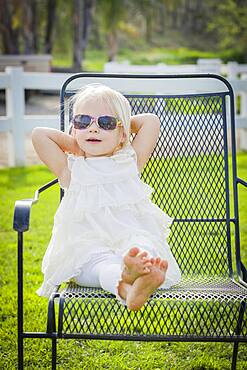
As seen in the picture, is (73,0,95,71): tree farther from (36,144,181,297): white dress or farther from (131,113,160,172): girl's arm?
(36,144,181,297): white dress

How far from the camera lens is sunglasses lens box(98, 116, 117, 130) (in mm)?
3250

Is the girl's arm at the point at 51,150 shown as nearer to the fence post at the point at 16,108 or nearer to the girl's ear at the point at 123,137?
the girl's ear at the point at 123,137

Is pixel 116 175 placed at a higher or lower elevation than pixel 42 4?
higher

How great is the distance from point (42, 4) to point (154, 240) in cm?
2848

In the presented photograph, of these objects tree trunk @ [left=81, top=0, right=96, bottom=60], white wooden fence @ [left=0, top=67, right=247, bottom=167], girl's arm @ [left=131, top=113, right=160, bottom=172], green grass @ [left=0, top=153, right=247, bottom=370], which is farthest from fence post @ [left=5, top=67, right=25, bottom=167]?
tree trunk @ [left=81, top=0, right=96, bottom=60]

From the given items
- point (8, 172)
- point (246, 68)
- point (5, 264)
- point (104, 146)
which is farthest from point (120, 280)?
→ point (246, 68)

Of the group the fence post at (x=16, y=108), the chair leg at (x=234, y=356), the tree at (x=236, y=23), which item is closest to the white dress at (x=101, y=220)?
the chair leg at (x=234, y=356)

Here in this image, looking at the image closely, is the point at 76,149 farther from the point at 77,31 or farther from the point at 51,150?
the point at 77,31

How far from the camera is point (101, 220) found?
125 inches

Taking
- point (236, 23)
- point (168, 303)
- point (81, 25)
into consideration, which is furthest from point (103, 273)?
point (236, 23)

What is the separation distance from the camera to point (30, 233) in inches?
243

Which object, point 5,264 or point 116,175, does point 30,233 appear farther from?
point 116,175

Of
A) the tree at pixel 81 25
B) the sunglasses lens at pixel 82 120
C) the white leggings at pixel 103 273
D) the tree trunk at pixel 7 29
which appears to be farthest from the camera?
the tree at pixel 81 25

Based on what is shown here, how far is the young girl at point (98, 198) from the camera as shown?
309 cm
